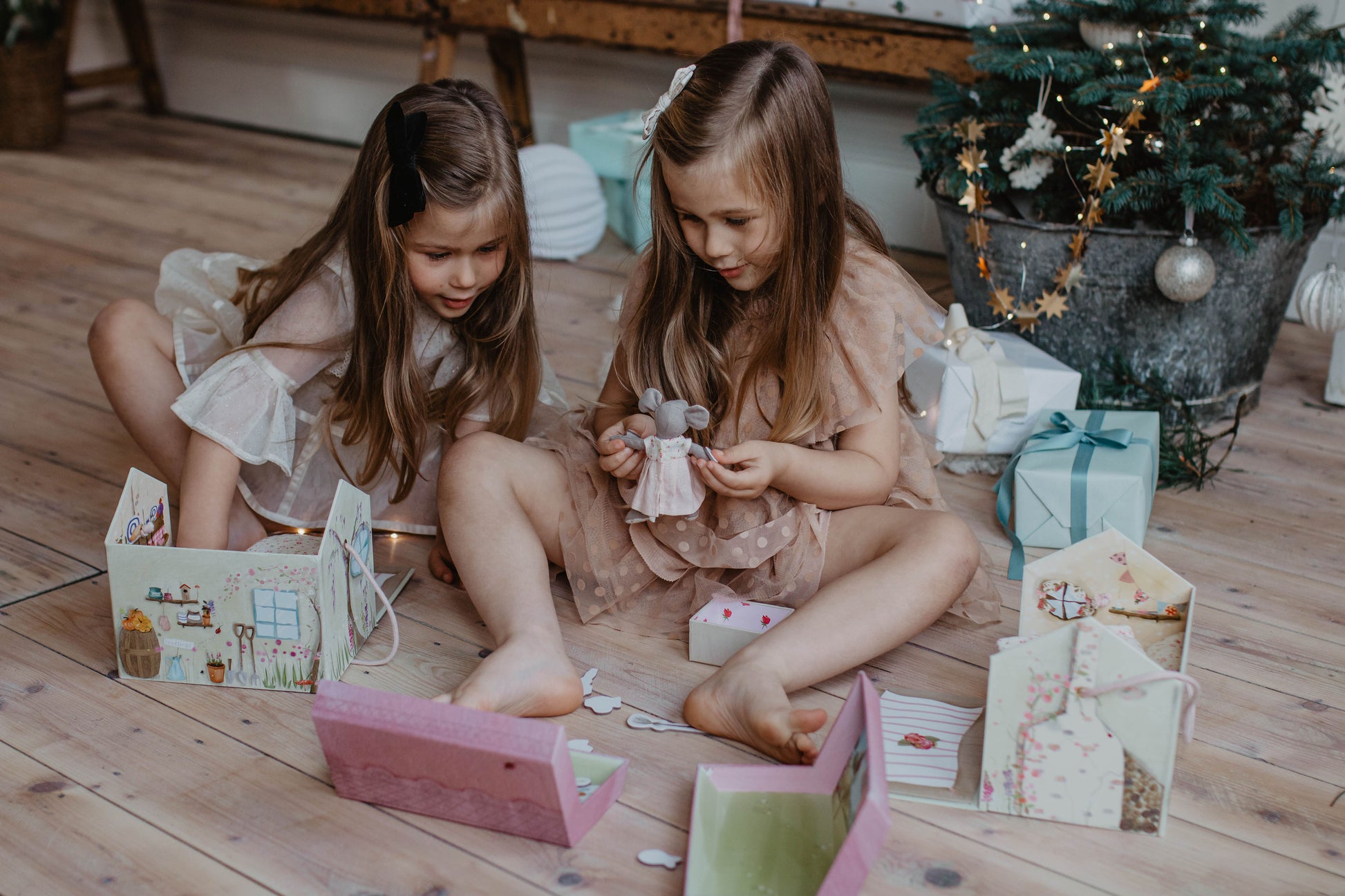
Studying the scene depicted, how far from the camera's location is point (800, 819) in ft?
3.22

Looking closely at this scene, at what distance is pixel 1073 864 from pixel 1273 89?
1.27 m

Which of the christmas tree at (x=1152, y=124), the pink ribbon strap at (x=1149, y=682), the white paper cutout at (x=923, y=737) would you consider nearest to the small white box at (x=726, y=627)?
the white paper cutout at (x=923, y=737)

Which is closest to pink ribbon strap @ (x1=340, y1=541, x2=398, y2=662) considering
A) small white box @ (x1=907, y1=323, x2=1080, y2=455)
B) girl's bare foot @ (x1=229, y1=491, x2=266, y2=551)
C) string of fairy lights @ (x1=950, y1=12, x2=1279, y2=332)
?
girl's bare foot @ (x1=229, y1=491, x2=266, y2=551)

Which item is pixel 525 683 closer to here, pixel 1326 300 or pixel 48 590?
pixel 48 590

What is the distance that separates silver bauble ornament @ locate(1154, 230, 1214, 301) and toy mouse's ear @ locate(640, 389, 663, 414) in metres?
0.88

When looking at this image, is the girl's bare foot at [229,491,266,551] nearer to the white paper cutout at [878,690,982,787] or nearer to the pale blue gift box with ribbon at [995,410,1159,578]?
the white paper cutout at [878,690,982,787]

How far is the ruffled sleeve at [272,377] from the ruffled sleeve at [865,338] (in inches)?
22.3

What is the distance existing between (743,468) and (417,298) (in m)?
0.47

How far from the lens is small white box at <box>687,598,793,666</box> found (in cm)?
122

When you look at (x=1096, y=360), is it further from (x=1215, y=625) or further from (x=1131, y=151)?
(x=1215, y=625)

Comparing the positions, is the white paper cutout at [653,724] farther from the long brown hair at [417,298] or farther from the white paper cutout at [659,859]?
the long brown hair at [417,298]

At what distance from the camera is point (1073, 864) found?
3.16ft

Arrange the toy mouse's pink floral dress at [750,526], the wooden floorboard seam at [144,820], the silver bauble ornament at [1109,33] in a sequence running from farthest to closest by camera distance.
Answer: the silver bauble ornament at [1109,33] → the toy mouse's pink floral dress at [750,526] → the wooden floorboard seam at [144,820]

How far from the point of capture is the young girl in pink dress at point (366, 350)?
1302 mm
